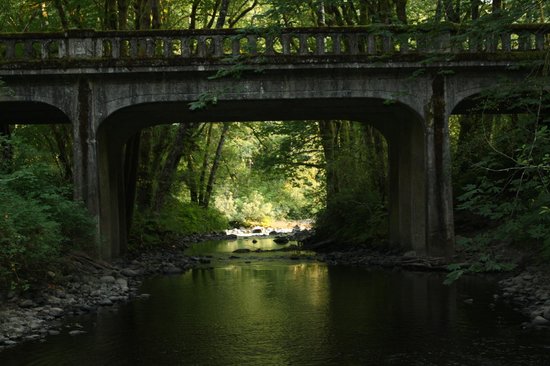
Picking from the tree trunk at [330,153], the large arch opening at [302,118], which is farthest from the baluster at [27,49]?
the tree trunk at [330,153]

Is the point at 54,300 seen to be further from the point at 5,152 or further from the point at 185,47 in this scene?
the point at 185,47

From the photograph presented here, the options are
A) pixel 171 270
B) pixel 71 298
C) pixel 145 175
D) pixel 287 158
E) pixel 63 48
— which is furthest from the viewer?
pixel 287 158

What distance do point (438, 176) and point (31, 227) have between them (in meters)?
10.6

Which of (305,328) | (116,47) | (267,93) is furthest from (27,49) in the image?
(305,328)

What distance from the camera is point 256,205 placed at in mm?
50438

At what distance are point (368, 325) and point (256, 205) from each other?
131ft

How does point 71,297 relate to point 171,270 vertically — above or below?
above

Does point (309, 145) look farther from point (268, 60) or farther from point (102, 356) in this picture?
point (102, 356)

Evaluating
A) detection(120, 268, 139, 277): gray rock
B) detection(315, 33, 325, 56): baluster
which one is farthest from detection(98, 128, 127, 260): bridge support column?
detection(315, 33, 325, 56): baluster

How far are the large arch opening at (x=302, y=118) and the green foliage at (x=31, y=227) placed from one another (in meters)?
2.54

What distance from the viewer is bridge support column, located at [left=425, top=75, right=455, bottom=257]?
16.8 meters

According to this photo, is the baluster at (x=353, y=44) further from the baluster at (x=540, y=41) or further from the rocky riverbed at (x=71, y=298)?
the rocky riverbed at (x=71, y=298)

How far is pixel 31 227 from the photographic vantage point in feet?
37.8

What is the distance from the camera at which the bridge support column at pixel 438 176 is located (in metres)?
16.8
